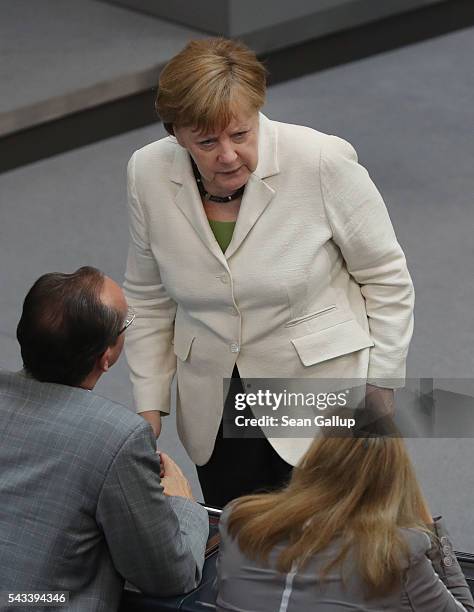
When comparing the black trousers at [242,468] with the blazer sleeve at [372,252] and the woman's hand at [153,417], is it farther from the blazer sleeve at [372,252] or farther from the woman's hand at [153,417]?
the blazer sleeve at [372,252]

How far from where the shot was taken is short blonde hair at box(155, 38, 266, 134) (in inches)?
97.3

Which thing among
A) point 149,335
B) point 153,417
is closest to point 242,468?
point 153,417

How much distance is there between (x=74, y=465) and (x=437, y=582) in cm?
68

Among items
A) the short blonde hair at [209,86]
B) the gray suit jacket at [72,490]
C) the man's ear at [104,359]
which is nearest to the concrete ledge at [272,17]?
the short blonde hair at [209,86]

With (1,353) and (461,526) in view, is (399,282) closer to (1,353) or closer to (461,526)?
(461,526)

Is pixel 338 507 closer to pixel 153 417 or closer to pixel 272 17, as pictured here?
pixel 153 417

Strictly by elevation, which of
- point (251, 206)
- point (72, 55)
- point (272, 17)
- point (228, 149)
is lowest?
point (72, 55)

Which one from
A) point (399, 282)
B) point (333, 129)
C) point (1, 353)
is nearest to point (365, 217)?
point (399, 282)

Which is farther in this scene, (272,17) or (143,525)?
(272,17)

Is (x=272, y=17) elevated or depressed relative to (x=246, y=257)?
depressed

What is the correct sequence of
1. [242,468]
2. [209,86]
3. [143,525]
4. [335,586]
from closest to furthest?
[335,586], [143,525], [209,86], [242,468]

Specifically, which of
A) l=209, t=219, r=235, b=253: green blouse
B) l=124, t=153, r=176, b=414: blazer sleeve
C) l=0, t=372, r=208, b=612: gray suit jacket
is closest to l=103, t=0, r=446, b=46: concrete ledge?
l=124, t=153, r=176, b=414: blazer sleeve

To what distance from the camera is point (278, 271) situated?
2.66m

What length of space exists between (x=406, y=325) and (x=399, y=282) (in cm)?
11
